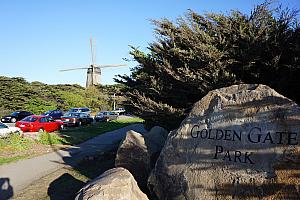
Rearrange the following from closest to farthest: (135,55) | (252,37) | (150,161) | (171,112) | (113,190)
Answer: (113,190) → (150,161) → (252,37) → (171,112) → (135,55)

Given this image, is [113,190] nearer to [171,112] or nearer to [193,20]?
[171,112]

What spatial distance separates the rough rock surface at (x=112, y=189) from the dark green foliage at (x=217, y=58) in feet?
12.3

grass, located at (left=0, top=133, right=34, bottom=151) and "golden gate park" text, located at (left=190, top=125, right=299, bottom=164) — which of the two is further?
grass, located at (left=0, top=133, right=34, bottom=151)

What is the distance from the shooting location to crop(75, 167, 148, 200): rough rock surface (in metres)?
5.39

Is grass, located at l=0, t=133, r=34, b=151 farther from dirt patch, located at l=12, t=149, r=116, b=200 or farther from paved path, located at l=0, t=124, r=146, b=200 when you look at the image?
dirt patch, located at l=12, t=149, r=116, b=200

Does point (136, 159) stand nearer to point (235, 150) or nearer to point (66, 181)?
point (66, 181)

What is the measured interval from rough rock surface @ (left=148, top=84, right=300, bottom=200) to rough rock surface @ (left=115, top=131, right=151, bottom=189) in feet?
4.64

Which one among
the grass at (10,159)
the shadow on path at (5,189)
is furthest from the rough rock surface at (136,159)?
the grass at (10,159)

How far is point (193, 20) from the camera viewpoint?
10.0 metres

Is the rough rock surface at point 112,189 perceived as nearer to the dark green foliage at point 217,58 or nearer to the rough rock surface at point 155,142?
the rough rock surface at point 155,142

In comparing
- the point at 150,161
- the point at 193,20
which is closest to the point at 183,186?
the point at 150,161

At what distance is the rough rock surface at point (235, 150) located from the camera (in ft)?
15.9

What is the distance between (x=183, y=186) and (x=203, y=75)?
3820 mm

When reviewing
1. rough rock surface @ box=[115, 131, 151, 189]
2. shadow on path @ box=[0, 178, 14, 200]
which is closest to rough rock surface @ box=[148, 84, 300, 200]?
rough rock surface @ box=[115, 131, 151, 189]
